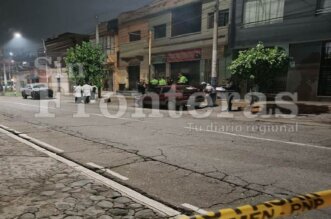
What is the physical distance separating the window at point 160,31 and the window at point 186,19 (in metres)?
1.20

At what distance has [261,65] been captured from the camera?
1695 cm

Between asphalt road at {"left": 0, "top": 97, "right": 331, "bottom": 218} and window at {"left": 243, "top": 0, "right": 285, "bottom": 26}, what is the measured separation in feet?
33.2

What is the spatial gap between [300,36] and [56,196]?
18.5 m

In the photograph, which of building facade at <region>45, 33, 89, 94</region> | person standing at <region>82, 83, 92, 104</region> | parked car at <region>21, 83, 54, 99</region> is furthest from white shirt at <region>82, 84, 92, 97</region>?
building facade at <region>45, 33, 89, 94</region>

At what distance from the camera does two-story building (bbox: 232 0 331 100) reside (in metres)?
18.8

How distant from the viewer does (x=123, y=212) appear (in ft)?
14.6

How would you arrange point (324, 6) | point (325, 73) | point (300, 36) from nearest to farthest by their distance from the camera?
point (324, 6) → point (325, 73) → point (300, 36)

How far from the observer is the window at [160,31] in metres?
30.6

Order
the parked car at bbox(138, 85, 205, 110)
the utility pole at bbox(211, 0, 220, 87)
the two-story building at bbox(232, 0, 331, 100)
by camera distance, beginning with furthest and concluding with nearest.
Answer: the parked car at bbox(138, 85, 205, 110) < the utility pole at bbox(211, 0, 220, 87) < the two-story building at bbox(232, 0, 331, 100)

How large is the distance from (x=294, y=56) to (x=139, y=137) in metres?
13.8

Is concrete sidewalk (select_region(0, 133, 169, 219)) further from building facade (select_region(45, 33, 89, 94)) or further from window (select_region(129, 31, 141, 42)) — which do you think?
building facade (select_region(45, 33, 89, 94))

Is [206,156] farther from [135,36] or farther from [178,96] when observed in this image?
[135,36]

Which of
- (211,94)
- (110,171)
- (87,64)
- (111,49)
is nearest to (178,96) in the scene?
(211,94)

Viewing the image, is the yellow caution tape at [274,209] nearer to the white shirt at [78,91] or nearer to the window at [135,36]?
the white shirt at [78,91]
